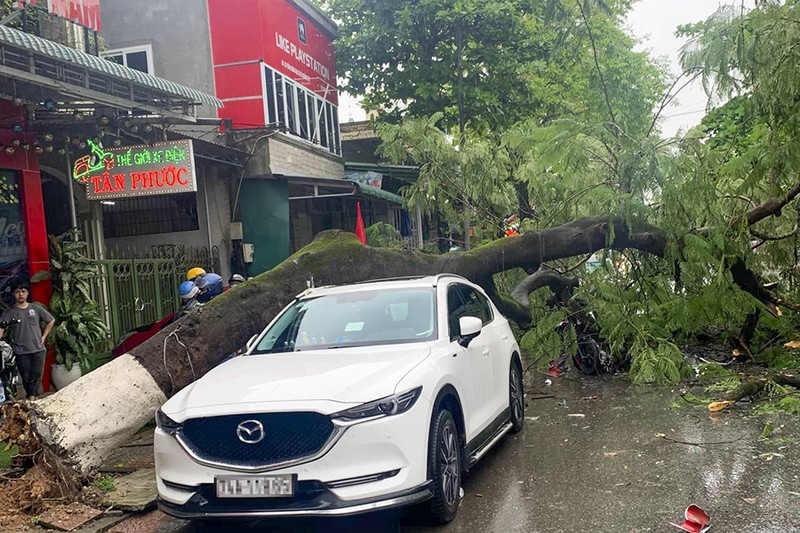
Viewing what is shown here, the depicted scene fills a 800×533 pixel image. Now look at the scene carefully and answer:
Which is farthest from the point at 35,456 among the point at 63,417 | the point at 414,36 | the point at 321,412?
the point at 414,36

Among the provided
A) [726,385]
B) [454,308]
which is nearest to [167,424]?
[454,308]

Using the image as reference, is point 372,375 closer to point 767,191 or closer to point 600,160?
point 600,160

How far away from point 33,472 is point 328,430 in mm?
2673

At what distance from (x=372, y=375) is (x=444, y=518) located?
3.47ft

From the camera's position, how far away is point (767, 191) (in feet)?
30.6

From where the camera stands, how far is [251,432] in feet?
14.7

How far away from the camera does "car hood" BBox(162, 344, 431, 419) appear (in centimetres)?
457

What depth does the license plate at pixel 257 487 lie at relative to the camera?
4332 mm

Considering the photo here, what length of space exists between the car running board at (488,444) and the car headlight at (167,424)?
6.81ft

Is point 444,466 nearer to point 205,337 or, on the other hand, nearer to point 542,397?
point 205,337

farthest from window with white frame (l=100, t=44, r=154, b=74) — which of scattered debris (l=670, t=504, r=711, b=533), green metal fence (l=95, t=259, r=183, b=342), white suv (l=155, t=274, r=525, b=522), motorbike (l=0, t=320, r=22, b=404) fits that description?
scattered debris (l=670, t=504, r=711, b=533)

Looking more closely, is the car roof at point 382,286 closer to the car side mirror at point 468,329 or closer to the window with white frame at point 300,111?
the car side mirror at point 468,329

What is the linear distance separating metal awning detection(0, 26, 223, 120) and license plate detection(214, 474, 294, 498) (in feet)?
17.5

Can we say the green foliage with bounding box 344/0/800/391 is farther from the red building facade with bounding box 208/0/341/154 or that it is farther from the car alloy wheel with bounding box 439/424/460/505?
the red building facade with bounding box 208/0/341/154
